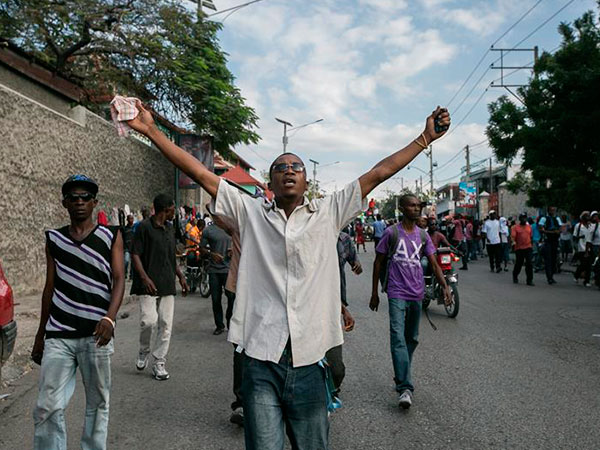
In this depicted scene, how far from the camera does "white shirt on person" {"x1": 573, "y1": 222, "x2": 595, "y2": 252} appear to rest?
14097 millimetres

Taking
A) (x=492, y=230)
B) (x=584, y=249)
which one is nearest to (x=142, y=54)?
(x=492, y=230)

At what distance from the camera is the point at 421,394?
5.29 metres

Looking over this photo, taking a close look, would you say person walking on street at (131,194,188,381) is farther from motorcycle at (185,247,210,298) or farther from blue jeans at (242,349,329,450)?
motorcycle at (185,247,210,298)

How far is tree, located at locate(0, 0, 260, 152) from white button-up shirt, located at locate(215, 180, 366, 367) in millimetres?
15124

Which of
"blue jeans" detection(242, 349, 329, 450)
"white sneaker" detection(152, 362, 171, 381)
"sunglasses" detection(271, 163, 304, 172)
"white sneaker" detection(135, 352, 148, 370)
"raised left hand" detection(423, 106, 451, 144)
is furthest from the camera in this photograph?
"white sneaker" detection(135, 352, 148, 370)

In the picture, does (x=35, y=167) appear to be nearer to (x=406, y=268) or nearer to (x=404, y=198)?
(x=404, y=198)

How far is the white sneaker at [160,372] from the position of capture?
589cm

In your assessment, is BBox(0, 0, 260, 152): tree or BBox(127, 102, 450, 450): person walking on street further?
BBox(0, 0, 260, 152): tree

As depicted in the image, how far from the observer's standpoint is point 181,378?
594cm

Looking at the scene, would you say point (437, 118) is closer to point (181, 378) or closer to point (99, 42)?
point (181, 378)

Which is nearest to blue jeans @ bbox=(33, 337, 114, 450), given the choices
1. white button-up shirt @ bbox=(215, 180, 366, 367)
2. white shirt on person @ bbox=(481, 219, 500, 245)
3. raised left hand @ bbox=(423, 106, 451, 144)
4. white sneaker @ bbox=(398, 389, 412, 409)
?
white button-up shirt @ bbox=(215, 180, 366, 367)

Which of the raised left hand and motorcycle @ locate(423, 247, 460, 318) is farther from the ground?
the raised left hand

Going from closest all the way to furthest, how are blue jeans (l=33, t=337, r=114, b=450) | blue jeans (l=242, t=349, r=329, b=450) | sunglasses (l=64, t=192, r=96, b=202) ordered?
blue jeans (l=242, t=349, r=329, b=450)
blue jeans (l=33, t=337, r=114, b=450)
sunglasses (l=64, t=192, r=96, b=202)

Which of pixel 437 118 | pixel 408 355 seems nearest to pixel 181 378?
pixel 408 355
